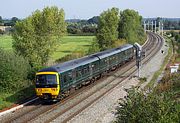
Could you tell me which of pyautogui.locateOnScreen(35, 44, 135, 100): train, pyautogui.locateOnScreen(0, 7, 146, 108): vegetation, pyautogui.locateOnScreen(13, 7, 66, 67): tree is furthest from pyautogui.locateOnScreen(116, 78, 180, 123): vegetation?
pyautogui.locateOnScreen(13, 7, 66, 67): tree

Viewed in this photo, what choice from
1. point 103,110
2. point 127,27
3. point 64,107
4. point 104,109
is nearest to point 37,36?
point 64,107

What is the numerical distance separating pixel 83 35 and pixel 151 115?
121 m

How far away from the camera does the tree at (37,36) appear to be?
1357 inches

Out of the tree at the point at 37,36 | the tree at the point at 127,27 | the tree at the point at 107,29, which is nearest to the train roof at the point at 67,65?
the tree at the point at 37,36

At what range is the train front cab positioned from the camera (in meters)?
23.5

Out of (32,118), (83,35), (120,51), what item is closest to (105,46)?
(120,51)

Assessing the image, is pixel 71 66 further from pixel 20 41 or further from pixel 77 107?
pixel 20 41

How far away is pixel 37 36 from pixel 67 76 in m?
11.0

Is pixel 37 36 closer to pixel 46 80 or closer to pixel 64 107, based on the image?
pixel 46 80

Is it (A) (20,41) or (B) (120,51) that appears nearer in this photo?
(A) (20,41)

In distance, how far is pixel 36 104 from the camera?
79.2ft

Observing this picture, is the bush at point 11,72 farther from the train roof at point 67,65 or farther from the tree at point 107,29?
the tree at point 107,29

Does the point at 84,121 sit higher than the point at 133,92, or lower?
lower

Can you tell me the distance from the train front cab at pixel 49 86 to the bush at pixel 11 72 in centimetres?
299
